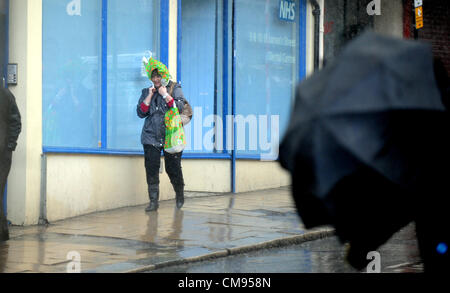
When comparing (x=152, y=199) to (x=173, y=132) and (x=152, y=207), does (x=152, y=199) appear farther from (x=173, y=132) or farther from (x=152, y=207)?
(x=173, y=132)

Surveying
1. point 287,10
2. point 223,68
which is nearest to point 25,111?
point 223,68

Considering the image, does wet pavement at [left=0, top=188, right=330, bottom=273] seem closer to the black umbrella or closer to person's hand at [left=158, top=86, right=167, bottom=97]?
person's hand at [left=158, top=86, right=167, bottom=97]

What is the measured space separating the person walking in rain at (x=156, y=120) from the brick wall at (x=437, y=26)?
9.48 metres

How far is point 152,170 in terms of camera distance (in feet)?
37.0

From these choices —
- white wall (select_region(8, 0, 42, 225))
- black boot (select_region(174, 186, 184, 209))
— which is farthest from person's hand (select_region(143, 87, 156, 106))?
white wall (select_region(8, 0, 42, 225))

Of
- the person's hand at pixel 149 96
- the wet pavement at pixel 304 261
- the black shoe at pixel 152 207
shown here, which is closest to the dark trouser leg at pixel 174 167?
the black shoe at pixel 152 207

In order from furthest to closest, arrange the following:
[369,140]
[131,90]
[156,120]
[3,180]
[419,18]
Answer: [419,18] < [131,90] < [156,120] < [3,180] < [369,140]

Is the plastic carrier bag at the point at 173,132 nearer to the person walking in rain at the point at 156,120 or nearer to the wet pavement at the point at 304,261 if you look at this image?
the person walking in rain at the point at 156,120

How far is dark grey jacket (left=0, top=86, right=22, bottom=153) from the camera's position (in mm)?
8727

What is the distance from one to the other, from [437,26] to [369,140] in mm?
18318

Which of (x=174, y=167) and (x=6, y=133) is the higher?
(x=6, y=133)

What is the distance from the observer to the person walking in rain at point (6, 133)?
8727 millimetres
